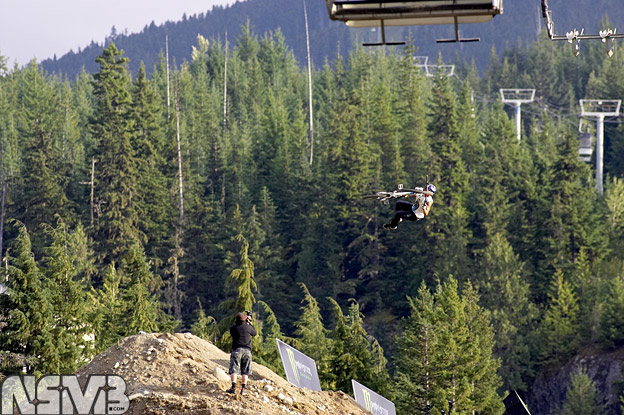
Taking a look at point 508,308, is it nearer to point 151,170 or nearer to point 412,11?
point 151,170

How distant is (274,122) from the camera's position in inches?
3706

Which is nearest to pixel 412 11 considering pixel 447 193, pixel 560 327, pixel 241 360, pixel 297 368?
pixel 241 360

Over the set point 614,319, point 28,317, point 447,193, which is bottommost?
point 614,319

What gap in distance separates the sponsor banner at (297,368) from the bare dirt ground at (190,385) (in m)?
0.51

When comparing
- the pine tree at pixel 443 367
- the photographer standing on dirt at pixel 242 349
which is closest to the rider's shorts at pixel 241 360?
the photographer standing on dirt at pixel 242 349

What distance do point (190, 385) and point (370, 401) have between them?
24.8 ft

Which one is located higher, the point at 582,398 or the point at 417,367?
the point at 417,367

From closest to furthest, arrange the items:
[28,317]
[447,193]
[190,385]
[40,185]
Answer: [190,385], [28,317], [447,193], [40,185]

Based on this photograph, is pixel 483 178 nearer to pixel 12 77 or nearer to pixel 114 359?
pixel 114 359

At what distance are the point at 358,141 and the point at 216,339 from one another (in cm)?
3730

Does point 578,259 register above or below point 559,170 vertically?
below

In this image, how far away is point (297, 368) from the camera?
28.3m

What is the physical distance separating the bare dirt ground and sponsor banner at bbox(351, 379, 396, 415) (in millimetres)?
1243

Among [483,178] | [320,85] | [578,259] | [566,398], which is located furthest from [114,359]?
[320,85]
